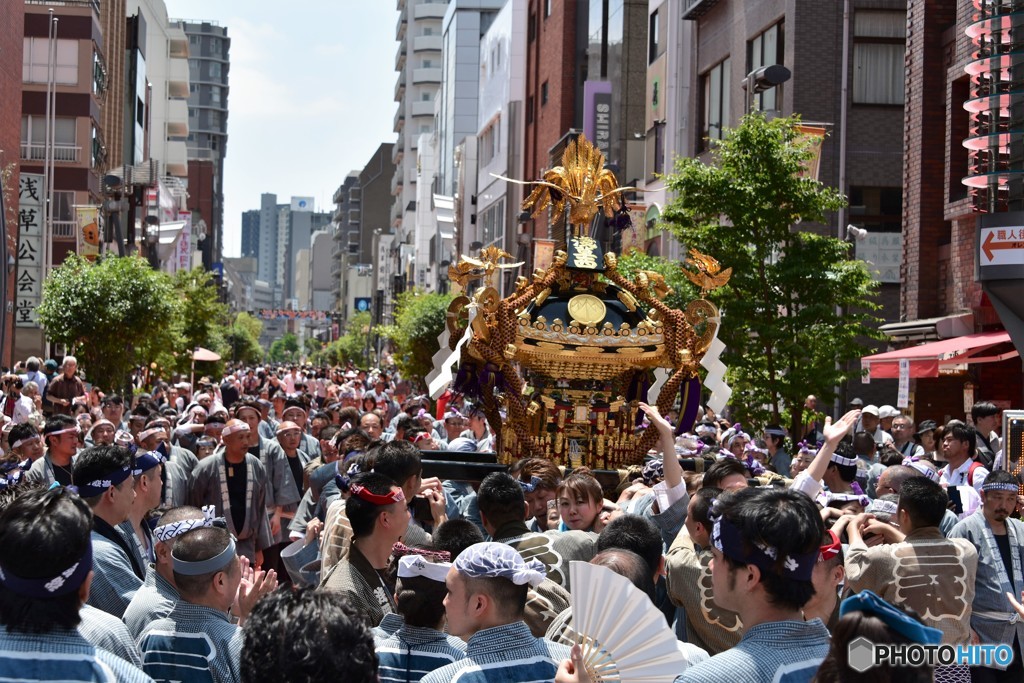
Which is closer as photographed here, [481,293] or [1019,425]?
[1019,425]

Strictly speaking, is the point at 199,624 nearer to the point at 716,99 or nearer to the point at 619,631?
the point at 619,631

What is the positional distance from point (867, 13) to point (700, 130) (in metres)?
7.19

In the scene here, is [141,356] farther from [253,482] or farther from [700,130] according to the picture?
[253,482]

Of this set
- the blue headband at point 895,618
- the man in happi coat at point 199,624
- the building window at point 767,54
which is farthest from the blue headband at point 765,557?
the building window at point 767,54

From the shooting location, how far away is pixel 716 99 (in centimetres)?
3425

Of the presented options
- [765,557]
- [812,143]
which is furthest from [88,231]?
[765,557]

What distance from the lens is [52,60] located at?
4572 cm

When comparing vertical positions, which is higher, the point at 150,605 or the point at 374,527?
the point at 374,527

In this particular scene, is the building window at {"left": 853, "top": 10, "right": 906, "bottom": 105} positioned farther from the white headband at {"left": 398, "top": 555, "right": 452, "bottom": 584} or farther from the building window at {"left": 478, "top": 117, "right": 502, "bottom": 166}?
the building window at {"left": 478, "top": 117, "right": 502, "bottom": 166}

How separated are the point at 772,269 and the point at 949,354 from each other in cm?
331

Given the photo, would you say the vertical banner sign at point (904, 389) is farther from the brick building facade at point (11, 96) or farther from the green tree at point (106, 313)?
the brick building facade at point (11, 96)

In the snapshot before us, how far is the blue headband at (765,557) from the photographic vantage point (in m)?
4.06

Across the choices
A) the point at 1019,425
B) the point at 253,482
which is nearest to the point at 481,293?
the point at 253,482

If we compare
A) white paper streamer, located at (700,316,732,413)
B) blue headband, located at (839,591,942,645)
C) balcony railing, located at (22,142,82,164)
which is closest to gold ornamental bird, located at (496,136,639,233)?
white paper streamer, located at (700,316,732,413)
